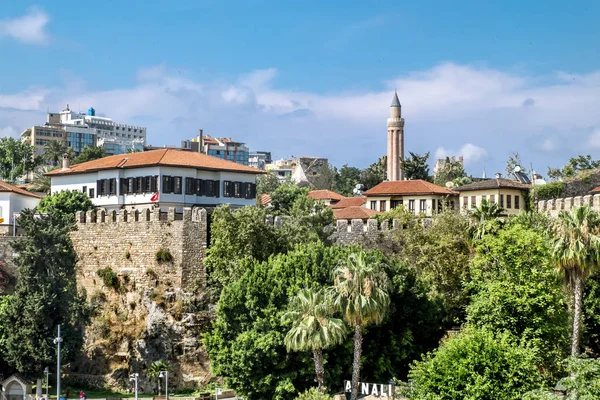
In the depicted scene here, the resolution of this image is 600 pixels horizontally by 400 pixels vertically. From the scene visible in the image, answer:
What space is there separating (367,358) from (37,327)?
1827 cm

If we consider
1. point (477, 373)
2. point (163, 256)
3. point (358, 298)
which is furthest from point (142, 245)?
point (477, 373)

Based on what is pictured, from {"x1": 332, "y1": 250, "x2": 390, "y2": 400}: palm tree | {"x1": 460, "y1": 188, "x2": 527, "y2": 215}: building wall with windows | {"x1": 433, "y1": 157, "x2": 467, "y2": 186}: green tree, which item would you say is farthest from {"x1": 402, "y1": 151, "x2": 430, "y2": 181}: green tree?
{"x1": 332, "y1": 250, "x2": 390, "y2": 400}: palm tree

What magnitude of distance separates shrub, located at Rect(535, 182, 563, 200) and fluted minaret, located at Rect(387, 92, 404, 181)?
145ft

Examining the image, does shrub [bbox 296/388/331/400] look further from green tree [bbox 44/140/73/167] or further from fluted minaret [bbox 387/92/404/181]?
green tree [bbox 44/140/73/167]

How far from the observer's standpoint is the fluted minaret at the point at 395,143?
117938 mm

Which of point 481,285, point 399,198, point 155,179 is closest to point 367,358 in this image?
point 481,285

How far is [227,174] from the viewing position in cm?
7106

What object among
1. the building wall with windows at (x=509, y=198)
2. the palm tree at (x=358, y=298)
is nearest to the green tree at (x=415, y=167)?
the building wall with windows at (x=509, y=198)

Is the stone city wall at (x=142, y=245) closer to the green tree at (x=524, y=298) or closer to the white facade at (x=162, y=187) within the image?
the white facade at (x=162, y=187)

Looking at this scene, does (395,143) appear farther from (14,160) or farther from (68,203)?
(68,203)

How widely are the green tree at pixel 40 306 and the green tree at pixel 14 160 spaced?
62.1 metres

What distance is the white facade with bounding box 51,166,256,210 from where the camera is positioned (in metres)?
67.9

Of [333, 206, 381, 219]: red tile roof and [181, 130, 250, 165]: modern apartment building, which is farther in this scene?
[181, 130, 250, 165]: modern apartment building

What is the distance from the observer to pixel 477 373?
45469mm
